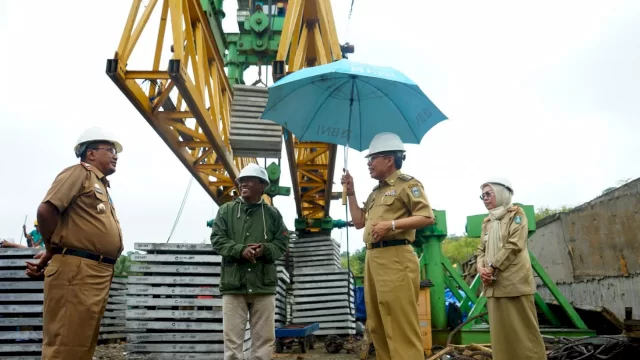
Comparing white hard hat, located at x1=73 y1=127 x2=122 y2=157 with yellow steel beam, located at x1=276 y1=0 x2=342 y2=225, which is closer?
white hard hat, located at x1=73 y1=127 x2=122 y2=157

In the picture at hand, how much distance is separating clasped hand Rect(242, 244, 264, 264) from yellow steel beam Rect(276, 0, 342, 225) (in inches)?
110

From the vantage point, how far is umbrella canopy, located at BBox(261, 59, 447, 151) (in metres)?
3.96

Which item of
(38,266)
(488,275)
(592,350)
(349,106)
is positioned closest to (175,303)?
(38,266)

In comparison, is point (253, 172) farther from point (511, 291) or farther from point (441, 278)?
point (441, 278)

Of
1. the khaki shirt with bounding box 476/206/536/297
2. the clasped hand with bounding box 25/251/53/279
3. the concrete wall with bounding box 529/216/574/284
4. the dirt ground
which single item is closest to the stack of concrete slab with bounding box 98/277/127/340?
the dirt ground

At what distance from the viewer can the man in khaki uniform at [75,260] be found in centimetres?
295

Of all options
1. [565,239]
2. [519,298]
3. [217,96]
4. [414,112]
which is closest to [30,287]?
[217,96]

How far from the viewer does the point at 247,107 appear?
7.16 meters

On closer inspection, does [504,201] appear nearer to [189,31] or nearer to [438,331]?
[438,331]

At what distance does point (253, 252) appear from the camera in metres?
3.78

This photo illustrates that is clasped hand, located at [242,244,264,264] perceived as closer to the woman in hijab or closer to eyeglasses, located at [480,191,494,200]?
the woman in hijab

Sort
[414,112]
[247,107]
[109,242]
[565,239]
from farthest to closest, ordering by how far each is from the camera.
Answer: [565,239] → [247,107] → [414,112] → [109,242]

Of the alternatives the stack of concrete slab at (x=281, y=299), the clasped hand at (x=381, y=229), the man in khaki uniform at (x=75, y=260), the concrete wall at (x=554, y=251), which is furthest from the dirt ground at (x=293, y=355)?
the concrete wall at (x=554, y=251)

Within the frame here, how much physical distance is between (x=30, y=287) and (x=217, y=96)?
369cm
